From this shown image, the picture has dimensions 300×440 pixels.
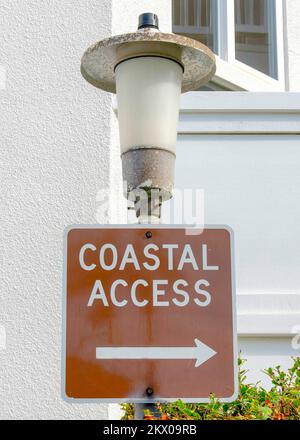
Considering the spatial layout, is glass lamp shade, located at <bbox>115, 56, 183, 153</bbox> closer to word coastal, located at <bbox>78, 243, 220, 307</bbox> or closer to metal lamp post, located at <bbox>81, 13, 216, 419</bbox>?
metal lamp post, located at <bbox>81, 13, 216, 419</bbox>

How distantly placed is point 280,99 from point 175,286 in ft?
9.80

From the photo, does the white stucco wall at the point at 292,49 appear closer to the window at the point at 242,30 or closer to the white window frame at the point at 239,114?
the window at the point at 242,30

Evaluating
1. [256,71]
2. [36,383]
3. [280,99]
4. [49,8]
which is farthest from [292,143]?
[36,383]

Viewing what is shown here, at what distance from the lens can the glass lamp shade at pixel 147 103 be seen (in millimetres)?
2877

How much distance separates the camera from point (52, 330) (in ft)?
14.8

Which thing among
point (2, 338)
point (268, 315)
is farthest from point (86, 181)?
point (268, 315)

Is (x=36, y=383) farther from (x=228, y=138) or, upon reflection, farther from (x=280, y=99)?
(x=280, y=99)

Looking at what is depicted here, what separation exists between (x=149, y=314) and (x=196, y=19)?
14.2 ft

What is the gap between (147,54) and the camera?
2910mm

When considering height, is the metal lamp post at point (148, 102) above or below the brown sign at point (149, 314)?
above

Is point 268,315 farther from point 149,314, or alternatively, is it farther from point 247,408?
point 149,314

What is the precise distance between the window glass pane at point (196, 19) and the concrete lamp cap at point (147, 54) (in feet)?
10.5

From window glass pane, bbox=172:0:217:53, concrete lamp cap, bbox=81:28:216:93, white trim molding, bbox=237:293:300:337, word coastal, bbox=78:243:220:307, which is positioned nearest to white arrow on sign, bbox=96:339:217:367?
word coastal, bbox=78:243:220:307

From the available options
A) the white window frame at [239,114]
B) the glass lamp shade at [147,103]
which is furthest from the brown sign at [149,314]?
the white window frame at [239,114]
